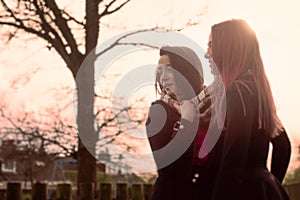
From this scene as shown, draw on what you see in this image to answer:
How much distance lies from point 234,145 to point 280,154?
0.50 metres

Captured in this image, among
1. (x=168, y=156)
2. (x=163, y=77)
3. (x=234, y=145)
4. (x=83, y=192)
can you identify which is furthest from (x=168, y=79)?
(x=83, y=192)

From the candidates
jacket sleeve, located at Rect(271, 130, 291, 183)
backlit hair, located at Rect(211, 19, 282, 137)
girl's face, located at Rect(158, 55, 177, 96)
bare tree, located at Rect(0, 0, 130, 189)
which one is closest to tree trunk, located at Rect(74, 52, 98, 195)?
bare tree, located at Rect(0, 0, 130, 189)

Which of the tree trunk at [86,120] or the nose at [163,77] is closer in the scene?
the nose at [163,77]

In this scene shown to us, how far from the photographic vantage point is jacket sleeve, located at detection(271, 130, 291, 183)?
313cm

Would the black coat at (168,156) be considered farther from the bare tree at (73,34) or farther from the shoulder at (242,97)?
the bare tree at (73,34)

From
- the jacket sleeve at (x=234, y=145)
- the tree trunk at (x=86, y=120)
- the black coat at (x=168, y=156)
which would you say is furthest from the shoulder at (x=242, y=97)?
the tree trunk at (x=86, y=120)

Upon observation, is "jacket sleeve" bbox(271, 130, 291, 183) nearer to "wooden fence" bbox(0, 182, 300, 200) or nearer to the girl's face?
the girl's face

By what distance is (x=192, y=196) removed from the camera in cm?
308

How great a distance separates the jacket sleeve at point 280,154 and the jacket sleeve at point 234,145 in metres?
0.39

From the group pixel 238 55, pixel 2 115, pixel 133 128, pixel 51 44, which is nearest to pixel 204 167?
pixel 238 55

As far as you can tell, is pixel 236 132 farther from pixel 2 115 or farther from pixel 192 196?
pixel 2 115

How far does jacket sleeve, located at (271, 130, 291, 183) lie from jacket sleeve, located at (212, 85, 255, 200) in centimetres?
39

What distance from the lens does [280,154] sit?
3.15 meters

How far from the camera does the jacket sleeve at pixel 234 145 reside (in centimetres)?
275
